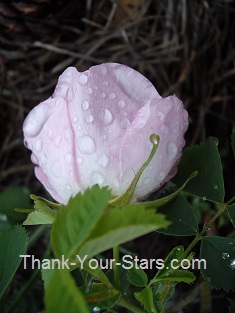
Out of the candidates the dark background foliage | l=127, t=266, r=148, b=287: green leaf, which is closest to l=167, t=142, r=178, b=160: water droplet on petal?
l=127, t=266, r=148, b=287: green leaf

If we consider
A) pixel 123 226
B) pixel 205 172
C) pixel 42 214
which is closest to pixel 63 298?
pixel 123 226

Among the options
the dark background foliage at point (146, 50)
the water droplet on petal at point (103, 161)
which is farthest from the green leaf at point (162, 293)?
the dark background foliage at point (146, 50)

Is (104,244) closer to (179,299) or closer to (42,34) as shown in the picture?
(179,299)

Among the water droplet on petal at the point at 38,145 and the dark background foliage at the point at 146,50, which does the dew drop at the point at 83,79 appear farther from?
the dark background foliage at the point at 146,50

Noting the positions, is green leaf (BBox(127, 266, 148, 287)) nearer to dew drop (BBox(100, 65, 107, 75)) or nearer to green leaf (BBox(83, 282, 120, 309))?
green leaf (BBox(83, 282, 120, 309))

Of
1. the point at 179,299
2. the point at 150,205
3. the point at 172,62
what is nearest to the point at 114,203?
the point at 150,205
